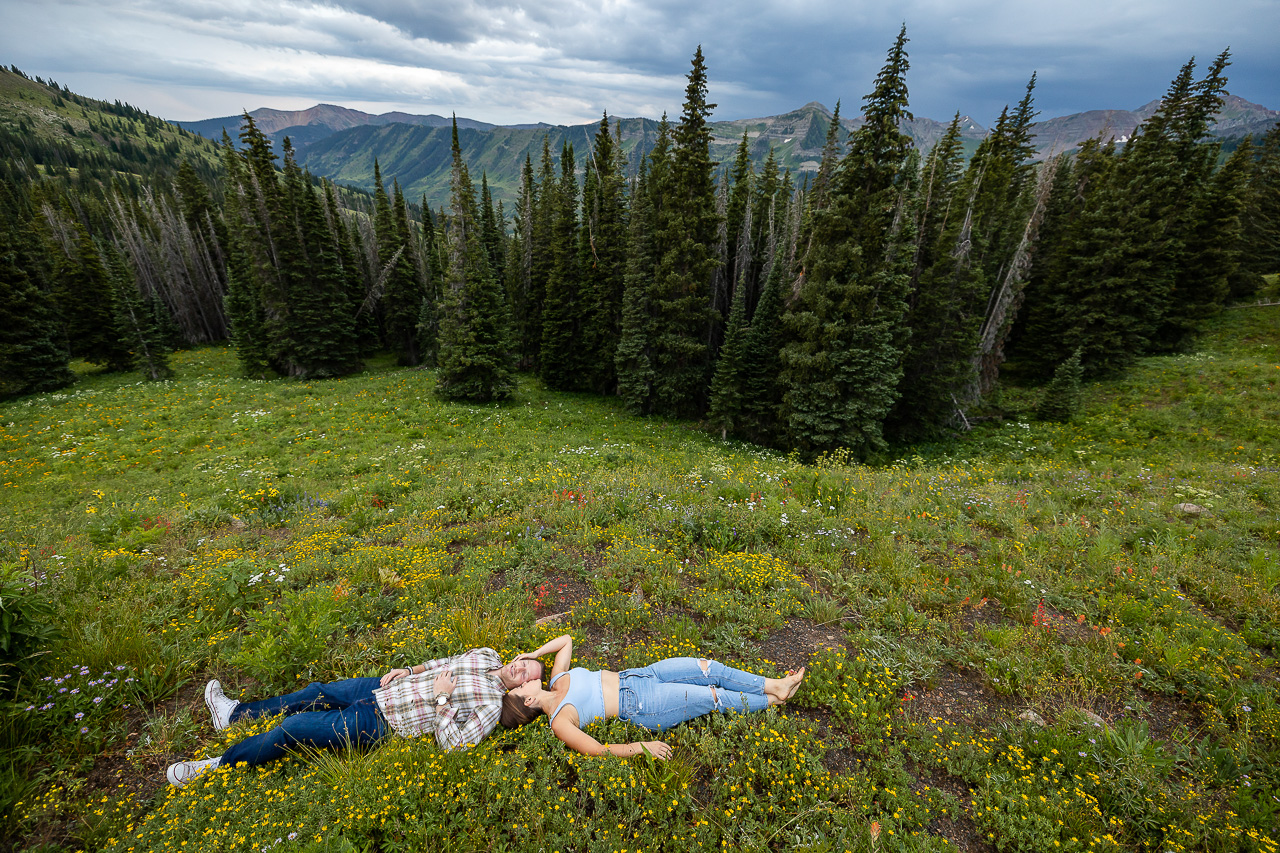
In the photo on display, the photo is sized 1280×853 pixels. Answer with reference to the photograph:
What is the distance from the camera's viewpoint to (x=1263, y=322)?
2725cm

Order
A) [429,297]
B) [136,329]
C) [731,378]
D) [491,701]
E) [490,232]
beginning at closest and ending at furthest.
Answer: [491,701] → [731,378] → [136,329] → [490,232] → [429,297]

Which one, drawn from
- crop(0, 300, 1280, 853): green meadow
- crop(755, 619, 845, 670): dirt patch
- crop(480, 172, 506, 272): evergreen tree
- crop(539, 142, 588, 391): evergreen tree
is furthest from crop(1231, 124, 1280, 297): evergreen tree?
crop(480, 172, 506, 272): evergreen tree

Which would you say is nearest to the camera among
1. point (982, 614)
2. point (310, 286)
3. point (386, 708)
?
point (386, 708)

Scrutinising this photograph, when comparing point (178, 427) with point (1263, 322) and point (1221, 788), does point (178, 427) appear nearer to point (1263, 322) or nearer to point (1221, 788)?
point (1221, 788)

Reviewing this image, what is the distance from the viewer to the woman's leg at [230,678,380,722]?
464 centimetres

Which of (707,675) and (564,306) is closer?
(707,675)

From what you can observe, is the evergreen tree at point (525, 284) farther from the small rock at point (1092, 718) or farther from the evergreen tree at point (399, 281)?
the small rock at point (1092, 718)

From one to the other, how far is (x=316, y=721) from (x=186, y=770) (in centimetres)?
99

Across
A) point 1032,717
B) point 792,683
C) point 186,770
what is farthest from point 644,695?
point 186,770

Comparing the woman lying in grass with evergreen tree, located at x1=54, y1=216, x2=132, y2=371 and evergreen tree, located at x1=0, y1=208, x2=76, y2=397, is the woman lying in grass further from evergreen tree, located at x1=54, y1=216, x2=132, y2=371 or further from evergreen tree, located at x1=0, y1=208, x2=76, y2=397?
evergreen tree, located at x1=54, y1=216, x2=132, y2=371

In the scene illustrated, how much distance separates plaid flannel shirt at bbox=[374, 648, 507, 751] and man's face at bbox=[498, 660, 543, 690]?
0.08m

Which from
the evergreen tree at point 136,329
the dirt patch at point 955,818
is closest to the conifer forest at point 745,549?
the dirt patch at point 955,818

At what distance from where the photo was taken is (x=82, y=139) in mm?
148875

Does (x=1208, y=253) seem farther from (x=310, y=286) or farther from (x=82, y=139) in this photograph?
(x=82, y=139)
